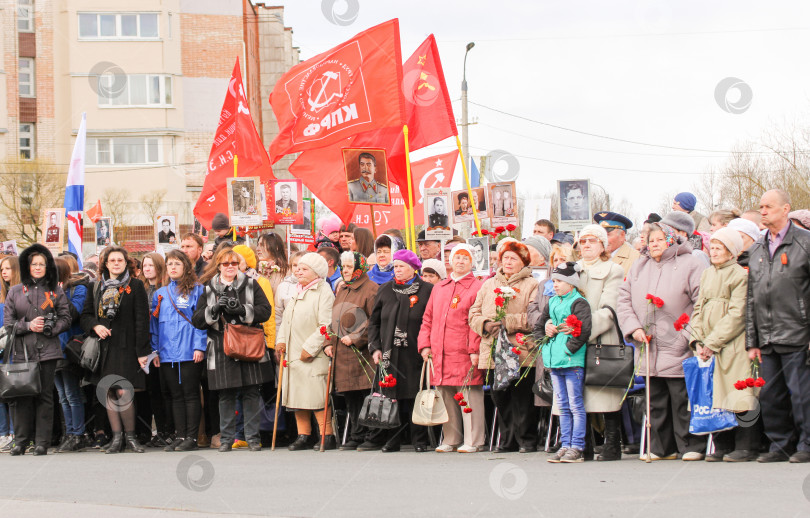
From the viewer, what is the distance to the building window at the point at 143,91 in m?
52.9

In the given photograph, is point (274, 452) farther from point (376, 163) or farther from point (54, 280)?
point (376, 163)

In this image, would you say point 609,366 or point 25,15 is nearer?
point 609,366

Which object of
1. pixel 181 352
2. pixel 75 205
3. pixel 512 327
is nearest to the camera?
Answer: pixel 512 327

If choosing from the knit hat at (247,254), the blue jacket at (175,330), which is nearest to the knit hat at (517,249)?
the knit hat at (247,254)

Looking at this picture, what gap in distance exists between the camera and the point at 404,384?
456 inches

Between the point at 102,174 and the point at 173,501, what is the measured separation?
4632 centimetres

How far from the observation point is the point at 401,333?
11.7m

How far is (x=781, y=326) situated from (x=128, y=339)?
6.73 metres

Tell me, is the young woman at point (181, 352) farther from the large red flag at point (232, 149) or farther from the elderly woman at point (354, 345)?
the large red flag at point (232, 149)

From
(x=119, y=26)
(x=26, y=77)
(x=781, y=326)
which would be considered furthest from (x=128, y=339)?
(x=26, y=77)

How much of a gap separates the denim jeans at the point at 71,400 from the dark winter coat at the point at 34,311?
1.24 ft

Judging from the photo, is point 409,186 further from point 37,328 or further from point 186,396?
point 37,328

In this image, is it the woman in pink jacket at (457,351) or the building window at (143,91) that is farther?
the building window at (143,91)

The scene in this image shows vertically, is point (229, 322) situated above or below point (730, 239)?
below
